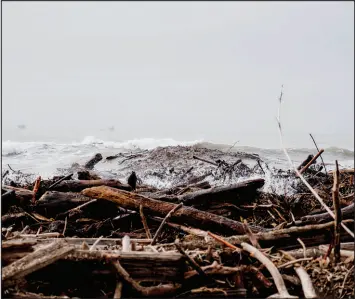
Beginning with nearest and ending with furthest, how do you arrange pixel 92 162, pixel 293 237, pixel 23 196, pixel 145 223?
pixel 293 237 → pixel 145 223 → pixel 23 196 → pixel 92 162

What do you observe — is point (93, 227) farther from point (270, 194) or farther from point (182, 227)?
point (270, 194)

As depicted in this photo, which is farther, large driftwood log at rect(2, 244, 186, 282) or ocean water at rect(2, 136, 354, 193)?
ocean water at rect(2, 136, 354, 193)

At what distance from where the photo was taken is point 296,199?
4.12 metres

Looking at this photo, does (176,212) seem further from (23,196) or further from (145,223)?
(23,196)

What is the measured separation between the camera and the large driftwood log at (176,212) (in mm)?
3311

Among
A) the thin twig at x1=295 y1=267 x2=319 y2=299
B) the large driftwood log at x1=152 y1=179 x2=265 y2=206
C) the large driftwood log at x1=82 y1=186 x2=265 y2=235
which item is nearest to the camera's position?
the thin twig at x1=295 y1=267 x2=319 y2=299

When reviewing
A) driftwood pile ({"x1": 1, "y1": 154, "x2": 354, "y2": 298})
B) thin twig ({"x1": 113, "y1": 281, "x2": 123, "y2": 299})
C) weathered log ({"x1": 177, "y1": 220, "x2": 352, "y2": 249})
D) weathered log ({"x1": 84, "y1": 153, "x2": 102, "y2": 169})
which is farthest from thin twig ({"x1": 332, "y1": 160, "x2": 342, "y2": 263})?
weathered log ({"x1": 84, "y1": 153, "x2": 102, "y2": 169})

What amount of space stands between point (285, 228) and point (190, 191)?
1609 mm

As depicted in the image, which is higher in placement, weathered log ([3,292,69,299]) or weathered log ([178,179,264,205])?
weathered log ([178,179,264,205])

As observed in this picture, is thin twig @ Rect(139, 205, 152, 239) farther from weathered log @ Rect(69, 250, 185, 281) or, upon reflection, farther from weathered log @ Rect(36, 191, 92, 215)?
weathered log @ Rect(69, 250, 185, 281)

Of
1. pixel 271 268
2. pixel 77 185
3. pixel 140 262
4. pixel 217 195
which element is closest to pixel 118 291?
pixel 140 262

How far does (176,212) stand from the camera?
3.45m

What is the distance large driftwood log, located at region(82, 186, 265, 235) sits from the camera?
130 inches

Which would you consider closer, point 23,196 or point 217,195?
point 217,195
